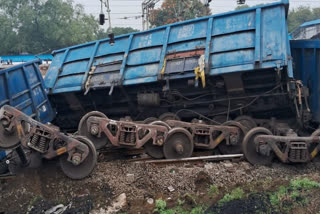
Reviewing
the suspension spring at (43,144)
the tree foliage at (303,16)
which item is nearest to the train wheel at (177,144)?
the suspension spring at (43,144)

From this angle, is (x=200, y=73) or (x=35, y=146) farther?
(x=200, y=73)

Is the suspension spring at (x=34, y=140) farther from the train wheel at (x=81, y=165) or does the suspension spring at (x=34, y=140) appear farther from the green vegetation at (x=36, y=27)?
the green vegetation at (x=36, y=27)

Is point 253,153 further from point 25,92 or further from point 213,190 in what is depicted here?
point 25,92

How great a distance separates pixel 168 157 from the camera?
5.43 meters

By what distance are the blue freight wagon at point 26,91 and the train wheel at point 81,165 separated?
1.85m

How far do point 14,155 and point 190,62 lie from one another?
11.6ft

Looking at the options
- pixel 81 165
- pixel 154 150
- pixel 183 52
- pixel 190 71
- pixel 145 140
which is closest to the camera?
pixel 81 165

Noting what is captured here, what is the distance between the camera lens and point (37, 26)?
118ft

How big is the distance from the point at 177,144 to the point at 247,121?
5.50 feet

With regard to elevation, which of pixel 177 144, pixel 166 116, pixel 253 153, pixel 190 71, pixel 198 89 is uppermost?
pixel 190 71

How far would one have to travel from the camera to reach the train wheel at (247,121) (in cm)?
614

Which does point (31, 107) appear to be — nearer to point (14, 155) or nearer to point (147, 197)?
point (14, 155)

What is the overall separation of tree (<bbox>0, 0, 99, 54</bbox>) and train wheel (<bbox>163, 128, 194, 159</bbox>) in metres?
33.5

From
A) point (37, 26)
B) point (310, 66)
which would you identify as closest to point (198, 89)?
point (310, 66)
